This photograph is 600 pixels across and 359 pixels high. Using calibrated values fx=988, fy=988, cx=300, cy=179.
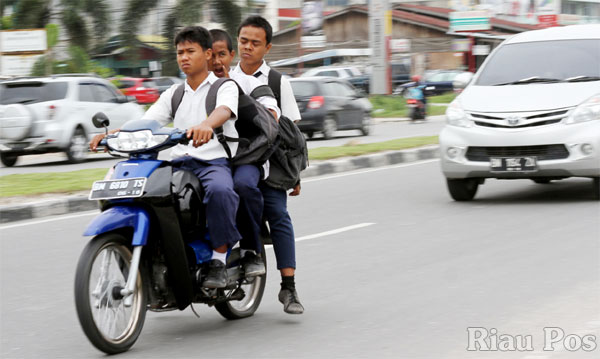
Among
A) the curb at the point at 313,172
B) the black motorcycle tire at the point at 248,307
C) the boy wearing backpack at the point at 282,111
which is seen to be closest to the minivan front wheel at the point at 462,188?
the curb at the point at 313,172

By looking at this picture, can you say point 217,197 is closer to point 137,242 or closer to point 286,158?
point 137,242

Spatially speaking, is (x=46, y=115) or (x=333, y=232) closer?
(x=333, y=232)

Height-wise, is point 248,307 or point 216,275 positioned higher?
point 216,275

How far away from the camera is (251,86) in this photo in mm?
5645

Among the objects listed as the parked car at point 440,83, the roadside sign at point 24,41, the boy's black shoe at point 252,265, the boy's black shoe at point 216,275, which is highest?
the boy's black shoe at point 216,275

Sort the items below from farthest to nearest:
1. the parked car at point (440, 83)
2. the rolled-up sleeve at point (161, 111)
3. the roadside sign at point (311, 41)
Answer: the parked car at point (440, 83) < the roadside sign at point (311, 41) < the rolled-up sleeve at point (161, 111)

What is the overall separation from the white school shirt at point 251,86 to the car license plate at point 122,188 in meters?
1.04

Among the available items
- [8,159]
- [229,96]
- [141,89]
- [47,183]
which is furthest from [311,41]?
[229,96]

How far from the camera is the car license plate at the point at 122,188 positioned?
4.76 m

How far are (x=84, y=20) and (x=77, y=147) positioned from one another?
14.7 m

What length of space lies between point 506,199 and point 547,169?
3.18 feet

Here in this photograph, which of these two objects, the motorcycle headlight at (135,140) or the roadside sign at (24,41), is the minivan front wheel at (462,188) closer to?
the motorcycle headlight at (135,140)

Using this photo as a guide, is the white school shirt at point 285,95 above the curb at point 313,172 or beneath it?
above

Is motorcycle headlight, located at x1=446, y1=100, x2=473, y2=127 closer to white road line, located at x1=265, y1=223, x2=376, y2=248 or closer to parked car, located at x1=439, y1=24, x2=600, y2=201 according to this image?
parked car, located at x1=439, y1=24, x2=600, y2=201
